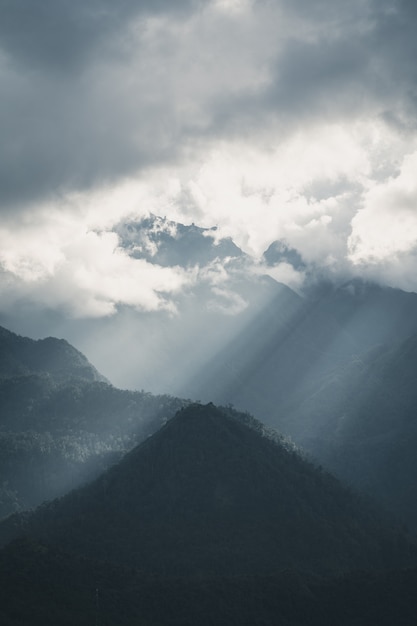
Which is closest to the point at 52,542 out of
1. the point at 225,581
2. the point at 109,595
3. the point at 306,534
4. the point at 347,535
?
the point at 109,595

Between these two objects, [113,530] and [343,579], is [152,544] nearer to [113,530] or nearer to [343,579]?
[113,530]

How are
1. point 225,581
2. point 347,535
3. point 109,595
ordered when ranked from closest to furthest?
point 109,595 → point 225,581 → point 347,535

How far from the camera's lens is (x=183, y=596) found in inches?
6088

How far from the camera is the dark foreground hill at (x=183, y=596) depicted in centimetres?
14550

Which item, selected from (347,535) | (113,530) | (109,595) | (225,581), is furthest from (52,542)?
(347,535)

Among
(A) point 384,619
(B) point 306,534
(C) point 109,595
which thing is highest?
(B) point 306,534

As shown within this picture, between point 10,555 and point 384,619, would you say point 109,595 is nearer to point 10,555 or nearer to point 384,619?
point 10,555

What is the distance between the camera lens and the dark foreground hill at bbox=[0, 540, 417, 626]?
146 m

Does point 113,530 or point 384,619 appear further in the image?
point 113,530

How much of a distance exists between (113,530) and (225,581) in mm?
40231

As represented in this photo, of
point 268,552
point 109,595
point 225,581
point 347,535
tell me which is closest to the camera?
point 109,595

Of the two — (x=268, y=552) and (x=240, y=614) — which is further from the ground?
(x=268, y=552)

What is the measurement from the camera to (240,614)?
15250 centimetres

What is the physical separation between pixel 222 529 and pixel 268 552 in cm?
1367
